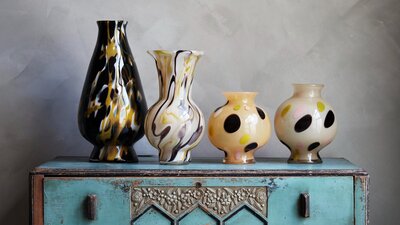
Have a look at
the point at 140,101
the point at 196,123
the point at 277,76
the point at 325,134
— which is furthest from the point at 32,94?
the point at 325,134

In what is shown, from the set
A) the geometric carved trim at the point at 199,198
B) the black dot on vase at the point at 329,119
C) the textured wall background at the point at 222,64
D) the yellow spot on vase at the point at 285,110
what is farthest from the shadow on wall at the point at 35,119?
the black dot on vase at the point at 329,119

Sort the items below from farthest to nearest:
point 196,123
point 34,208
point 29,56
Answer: point 29,56
point 196,123
point 34,208

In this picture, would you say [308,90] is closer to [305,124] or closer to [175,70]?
[305,124]

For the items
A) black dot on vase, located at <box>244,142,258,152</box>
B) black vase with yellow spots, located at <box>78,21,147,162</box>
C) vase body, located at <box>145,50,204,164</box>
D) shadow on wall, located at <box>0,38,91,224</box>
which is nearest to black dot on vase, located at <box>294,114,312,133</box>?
black dot on vase, located at <box>244,142,258,152</box>

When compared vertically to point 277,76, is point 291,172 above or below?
below

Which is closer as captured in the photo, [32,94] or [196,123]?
[196,123]

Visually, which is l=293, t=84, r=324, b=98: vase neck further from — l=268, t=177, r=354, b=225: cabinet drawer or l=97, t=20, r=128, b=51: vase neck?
l=97, t=20, r=128, b=51: vase neck

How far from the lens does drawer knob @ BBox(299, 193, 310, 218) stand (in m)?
1.73

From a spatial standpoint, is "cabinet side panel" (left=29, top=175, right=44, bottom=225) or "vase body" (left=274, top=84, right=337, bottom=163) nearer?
"cabinet side panel" (left=29, top=175, right=44, bottom=225)

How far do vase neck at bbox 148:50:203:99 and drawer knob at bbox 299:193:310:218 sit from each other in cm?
39

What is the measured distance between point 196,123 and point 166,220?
0.27 m

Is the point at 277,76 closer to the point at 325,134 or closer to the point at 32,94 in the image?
the point at 325,134

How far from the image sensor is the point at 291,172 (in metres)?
1.74

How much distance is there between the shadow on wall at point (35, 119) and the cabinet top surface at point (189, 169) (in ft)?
0.76
